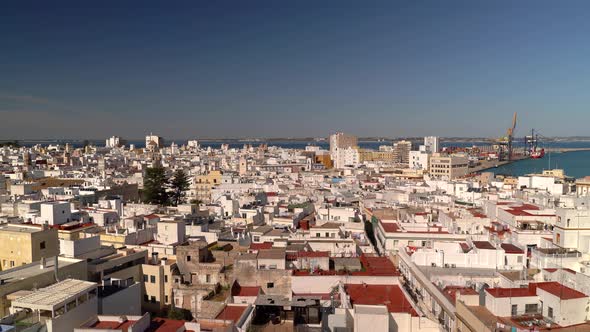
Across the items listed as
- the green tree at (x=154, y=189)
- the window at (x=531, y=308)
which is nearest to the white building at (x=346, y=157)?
the green tree at (x=154, y=189)

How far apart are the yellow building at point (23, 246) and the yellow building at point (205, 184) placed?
2687 cm

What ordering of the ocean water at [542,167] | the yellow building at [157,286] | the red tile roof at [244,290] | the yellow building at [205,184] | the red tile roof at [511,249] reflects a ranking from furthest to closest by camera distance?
the ocean water at [542,167] < the yellow building at [205,184] < the red tile roof at [511,249] < the yellow building at [157,286] < the red tile roof at [244,290]

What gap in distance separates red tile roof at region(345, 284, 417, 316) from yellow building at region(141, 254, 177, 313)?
16.6 ft

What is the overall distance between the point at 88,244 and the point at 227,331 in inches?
282

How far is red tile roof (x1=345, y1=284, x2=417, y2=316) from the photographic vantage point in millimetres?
10916

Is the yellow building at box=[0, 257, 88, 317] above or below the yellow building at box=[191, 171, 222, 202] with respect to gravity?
above

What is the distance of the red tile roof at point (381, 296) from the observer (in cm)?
1092

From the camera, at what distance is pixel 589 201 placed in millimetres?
18234

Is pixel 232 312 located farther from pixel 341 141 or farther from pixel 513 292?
pixel 341 141

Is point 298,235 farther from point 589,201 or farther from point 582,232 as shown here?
point 589,201

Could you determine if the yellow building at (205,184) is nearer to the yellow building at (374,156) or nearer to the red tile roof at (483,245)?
the red tile roof at (483,245)

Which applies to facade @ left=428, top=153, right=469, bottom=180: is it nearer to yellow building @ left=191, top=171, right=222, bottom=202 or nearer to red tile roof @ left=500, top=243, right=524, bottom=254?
yellow building @ left=191, top=171, right=222, bottom=202

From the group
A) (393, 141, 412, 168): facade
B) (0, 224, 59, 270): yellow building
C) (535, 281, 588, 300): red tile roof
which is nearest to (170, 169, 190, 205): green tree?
(0, 224, 59, 270): yellow building

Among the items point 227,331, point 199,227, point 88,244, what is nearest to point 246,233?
point 199,227
